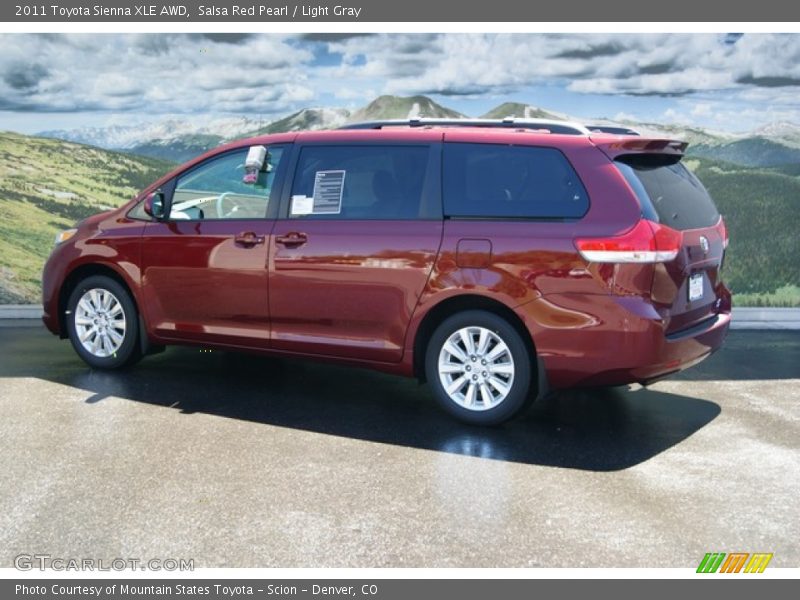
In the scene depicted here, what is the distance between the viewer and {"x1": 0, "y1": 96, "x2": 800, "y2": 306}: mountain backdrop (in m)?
10.2

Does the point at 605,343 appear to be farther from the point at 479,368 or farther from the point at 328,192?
the point at 328,192

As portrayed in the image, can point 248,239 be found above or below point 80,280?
above

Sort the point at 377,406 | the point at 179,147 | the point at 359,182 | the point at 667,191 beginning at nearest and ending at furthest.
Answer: the point at 667,191
the point at 359,182
the point at 377,406
the point at 179,147

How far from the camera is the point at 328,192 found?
6.25 m

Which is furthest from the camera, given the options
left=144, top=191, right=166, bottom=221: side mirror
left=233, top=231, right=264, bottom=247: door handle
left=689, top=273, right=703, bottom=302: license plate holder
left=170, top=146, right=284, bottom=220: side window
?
left=144, top=191, right=166, bottom=221: side mirror

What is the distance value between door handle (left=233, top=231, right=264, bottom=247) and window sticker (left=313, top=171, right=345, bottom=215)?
1.44 ft

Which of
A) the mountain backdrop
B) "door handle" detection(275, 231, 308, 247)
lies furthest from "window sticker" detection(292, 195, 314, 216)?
the mountain backdrop

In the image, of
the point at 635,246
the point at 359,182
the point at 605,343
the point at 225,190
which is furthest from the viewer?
the point at 225,190

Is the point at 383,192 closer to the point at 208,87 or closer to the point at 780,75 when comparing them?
the point at 208,87

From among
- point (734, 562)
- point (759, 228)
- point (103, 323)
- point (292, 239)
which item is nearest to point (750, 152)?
point (759, 228)

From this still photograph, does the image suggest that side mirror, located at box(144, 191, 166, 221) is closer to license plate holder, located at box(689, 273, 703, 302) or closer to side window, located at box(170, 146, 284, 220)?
side window, located at box(170, 146, 284, 220)

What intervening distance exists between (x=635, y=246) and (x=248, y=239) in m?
2.61

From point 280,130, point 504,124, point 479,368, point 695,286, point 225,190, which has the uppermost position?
point 280,130

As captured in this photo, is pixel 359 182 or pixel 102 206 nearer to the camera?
pixel 359 182
